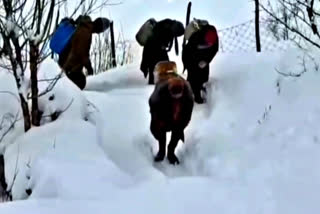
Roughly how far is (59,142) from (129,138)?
1082 millimetres

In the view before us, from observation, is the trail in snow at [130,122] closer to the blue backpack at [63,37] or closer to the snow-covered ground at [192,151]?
the snow-covered ground at [192,151]

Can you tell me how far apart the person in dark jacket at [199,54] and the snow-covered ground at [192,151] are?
0.28 metres

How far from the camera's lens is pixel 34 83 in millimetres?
8625

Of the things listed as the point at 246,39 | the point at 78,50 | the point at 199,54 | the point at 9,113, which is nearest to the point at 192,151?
the point at 199,54

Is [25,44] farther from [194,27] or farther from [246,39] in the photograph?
[246,39]

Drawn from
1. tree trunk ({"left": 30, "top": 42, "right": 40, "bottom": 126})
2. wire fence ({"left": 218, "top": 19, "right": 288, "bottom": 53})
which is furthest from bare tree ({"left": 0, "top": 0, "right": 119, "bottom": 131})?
wire fence ({"left": 218, "top": 19, "right": 288, "bottom": 53})

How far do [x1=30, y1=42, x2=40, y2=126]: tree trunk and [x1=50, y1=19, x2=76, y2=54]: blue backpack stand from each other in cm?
155

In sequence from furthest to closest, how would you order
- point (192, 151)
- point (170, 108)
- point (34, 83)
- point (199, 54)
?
point (199, 54) < point (192, 151) < point (34, 83) < point (170, 108)

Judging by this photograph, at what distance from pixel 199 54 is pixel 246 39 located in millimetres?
4187

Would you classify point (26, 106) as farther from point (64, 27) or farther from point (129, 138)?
point (64, 27)

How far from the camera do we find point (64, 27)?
10.1 metres

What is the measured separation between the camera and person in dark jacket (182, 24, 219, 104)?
9688 millimetres

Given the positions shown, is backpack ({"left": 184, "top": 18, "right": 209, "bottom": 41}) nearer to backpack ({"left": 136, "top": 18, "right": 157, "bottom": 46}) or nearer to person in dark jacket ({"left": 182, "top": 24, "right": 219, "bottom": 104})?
person in dark jacket ({"left": 182, "top": 24, "right": 219, "bottom": 104})

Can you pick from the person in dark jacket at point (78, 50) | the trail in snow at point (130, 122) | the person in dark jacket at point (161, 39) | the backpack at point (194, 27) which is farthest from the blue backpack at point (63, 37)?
the backpack at point (194, 27)
